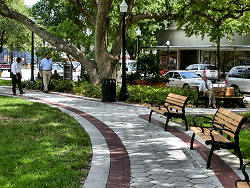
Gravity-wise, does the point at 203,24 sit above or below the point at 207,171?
above

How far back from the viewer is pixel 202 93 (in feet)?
52.3

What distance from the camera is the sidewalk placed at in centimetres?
599

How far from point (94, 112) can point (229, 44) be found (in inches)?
1151

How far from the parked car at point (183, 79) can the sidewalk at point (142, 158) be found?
11.6m

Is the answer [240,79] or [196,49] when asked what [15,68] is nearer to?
[240,79]

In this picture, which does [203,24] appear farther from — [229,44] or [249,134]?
[229,44]

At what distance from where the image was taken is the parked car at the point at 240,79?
846 inches

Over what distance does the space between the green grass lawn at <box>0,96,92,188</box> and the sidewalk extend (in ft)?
0.82

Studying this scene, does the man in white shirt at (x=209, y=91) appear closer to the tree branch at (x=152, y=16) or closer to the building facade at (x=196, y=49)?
the tree branch at (x=152, y=16)

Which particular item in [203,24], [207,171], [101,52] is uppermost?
[203,24]

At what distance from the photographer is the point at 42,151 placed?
24.8 feet

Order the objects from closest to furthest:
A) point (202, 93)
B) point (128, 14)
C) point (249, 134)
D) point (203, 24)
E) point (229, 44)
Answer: point (249, 134), point (202, 93), point (128, 14), point (203, 24), point (229, 44)

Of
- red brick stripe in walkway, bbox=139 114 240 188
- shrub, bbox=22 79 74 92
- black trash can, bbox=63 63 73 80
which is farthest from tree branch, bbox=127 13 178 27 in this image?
red brick stripe in walkway, bbox=139 114 240 188

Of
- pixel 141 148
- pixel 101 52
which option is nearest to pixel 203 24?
pixel 101 52
